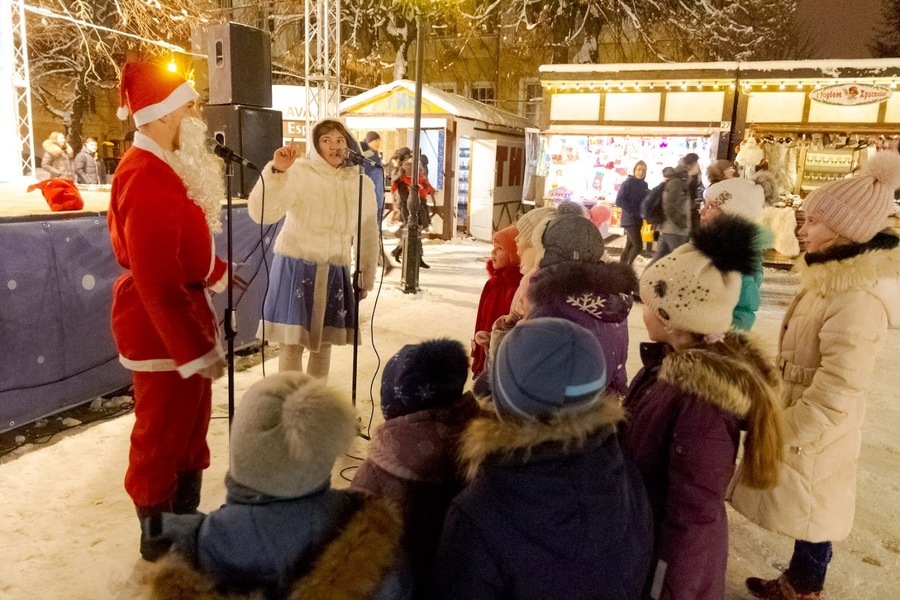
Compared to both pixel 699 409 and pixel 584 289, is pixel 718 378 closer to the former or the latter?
pixel 699 409

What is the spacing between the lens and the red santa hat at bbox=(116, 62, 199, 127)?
7.63 feet

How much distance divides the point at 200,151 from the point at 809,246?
2.44 m

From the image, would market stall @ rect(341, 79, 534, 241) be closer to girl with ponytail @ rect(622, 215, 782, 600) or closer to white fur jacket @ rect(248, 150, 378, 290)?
white fur jacket @ rect(248, 150, 378, 290)

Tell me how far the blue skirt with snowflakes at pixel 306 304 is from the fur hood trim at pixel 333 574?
2.38 metres

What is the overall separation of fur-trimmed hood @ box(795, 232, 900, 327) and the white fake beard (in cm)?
237

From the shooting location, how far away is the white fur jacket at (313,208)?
11.0 ft

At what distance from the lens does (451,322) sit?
23.1ft

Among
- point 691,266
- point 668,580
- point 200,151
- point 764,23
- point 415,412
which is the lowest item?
point 668,580

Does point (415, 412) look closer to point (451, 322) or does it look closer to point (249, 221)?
point (249, 221)

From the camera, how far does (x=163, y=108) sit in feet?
7.66

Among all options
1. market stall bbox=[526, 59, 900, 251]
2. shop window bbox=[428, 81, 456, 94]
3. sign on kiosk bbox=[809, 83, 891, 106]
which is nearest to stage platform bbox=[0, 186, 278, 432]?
market stall bbox=[526, 59, 900, 251]

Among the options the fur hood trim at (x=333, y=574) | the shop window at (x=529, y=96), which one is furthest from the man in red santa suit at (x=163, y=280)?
the shop window at (x=529, y=96)

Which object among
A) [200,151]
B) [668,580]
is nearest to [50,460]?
[200,151]

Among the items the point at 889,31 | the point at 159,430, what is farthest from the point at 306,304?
the point at 889,31
